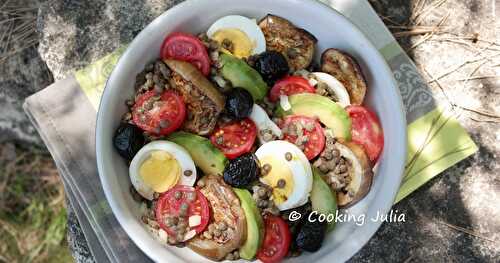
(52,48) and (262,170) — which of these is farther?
(52,48)

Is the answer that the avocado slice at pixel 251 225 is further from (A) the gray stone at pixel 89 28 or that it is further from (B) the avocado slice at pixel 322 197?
(A) the gray stone at pixel 89 28

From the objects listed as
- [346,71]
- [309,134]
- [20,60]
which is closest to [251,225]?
[309,134]

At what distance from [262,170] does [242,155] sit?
→ 73 millimetres

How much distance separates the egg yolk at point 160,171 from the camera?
169 centimetres

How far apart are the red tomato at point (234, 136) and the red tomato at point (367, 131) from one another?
0.30 metres

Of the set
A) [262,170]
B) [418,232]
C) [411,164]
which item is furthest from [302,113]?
[418,232]

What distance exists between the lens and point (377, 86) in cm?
171

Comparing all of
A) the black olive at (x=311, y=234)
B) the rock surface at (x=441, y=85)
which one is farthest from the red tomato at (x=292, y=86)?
the rock surface at (x=441, y=85)

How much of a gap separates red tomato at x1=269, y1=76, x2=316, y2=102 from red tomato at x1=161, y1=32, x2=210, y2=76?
221mm

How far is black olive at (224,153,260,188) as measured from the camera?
1626mm

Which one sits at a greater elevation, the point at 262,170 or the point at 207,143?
the point at 207,143

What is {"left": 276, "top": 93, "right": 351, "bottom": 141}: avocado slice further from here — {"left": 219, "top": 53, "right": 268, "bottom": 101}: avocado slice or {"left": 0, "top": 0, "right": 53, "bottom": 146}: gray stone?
{"left": 0, "top": 0, "right": 53, "bottom": 146}: gray stone

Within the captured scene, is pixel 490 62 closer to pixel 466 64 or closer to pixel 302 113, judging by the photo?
pixel 466 64

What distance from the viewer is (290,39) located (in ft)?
5.89
